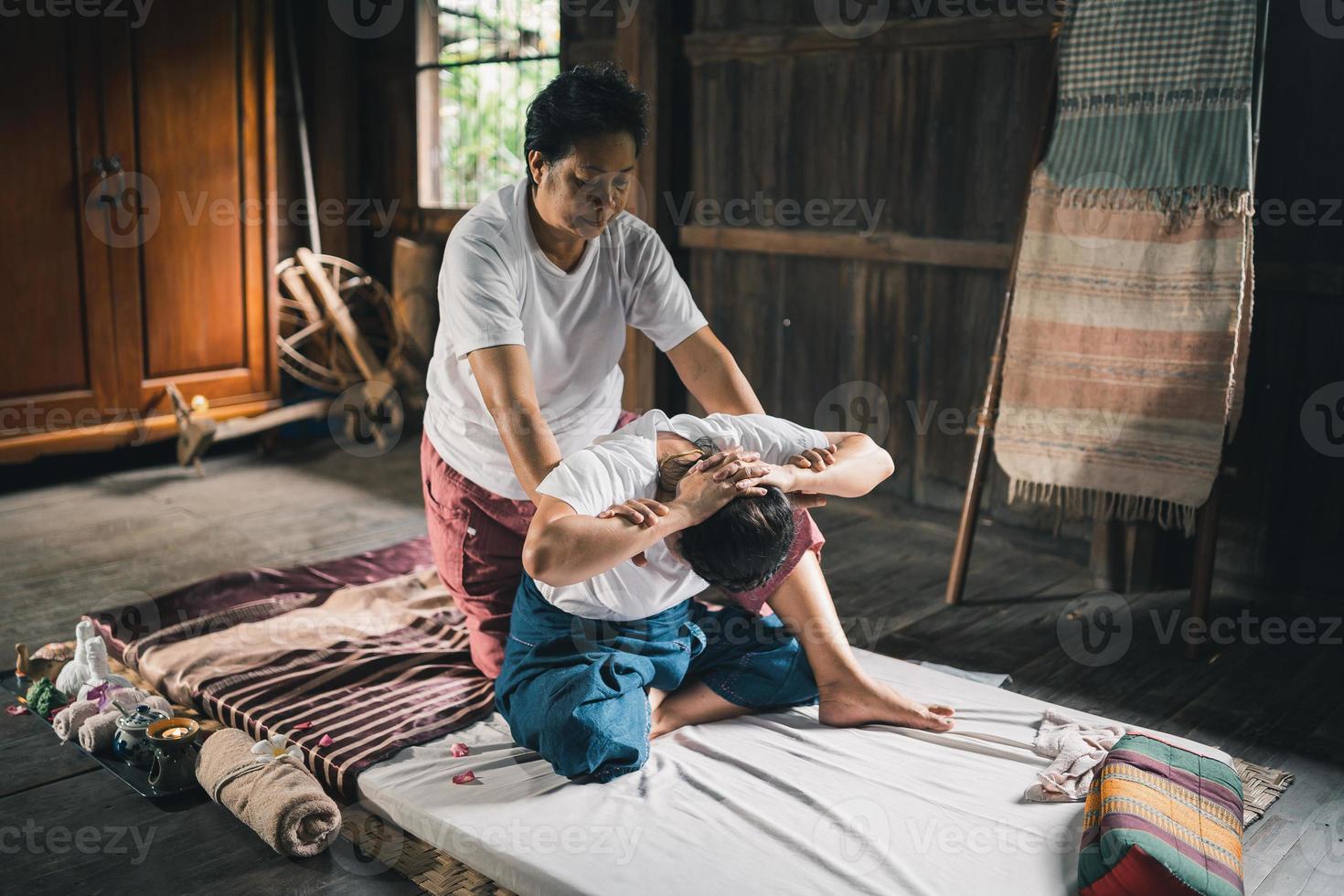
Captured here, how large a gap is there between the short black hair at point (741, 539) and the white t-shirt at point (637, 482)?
131mm

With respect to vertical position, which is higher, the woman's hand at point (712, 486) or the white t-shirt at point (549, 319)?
the white t-shirt at point (549, 319)

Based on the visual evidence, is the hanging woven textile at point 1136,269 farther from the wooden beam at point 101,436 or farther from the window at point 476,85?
the wooden beam at point 101,436

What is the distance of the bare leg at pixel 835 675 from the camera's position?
231cm

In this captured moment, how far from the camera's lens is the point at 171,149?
176 inches

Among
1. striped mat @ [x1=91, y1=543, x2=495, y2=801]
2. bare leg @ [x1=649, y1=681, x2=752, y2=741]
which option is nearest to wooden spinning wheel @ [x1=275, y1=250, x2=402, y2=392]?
striped mat @ [x1=91, y1=543, x2=495, y2=801]

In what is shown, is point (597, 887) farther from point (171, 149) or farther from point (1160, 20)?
point (171, 149)

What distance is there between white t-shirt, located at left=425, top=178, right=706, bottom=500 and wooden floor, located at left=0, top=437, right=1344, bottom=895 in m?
0.88

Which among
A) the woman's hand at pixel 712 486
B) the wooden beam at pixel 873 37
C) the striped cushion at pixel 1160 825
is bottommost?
the striped cushion at pixel 1160 825

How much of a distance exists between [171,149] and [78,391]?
97 centimetres

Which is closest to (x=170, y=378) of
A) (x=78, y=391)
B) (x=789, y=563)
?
(x=78, y=391)

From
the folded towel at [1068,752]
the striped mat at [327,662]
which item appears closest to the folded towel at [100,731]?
the striped mat at [327,662]

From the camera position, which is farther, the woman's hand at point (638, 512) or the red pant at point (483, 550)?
the red pant at point (483, 550)

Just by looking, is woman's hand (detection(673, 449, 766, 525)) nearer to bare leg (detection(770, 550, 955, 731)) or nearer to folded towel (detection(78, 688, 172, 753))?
bare leg (detection(770, 550, 955, 731))

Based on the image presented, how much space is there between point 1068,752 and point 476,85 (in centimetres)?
412
